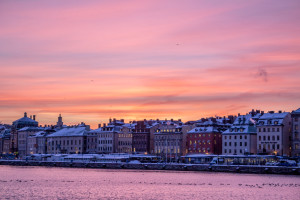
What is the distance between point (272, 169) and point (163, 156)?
50.1 metres

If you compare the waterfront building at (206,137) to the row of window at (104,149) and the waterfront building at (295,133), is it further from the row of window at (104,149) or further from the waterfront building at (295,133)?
the row of window at (104,149)

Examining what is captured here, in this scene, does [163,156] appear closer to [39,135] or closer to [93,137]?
[93,137]

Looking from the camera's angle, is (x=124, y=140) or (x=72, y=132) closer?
(x=124, y=140)

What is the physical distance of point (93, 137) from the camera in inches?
6673

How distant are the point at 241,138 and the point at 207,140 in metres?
10.6

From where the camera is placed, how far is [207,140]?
13775 cm

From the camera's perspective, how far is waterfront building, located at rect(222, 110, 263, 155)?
128363mm

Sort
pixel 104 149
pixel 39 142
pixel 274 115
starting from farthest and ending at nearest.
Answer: pixel 39 142 → pixel 104 149 → pixel 274 115

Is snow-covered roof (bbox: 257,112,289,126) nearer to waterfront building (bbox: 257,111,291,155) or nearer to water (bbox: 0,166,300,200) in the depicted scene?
waterfront building (bbox: 257,111,291,155)

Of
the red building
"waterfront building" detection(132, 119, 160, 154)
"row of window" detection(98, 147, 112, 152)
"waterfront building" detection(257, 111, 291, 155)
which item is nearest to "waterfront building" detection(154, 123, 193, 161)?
"waterfront building" detection(132, 119, 160, 154)

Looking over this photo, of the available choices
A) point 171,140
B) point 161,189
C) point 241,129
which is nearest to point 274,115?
point 241,129

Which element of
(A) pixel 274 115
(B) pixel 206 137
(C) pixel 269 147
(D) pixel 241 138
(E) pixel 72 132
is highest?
(A) pixel 274 115

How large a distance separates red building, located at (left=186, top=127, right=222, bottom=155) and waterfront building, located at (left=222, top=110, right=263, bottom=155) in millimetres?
5091

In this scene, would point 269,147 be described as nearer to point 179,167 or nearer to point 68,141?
point 179,167
